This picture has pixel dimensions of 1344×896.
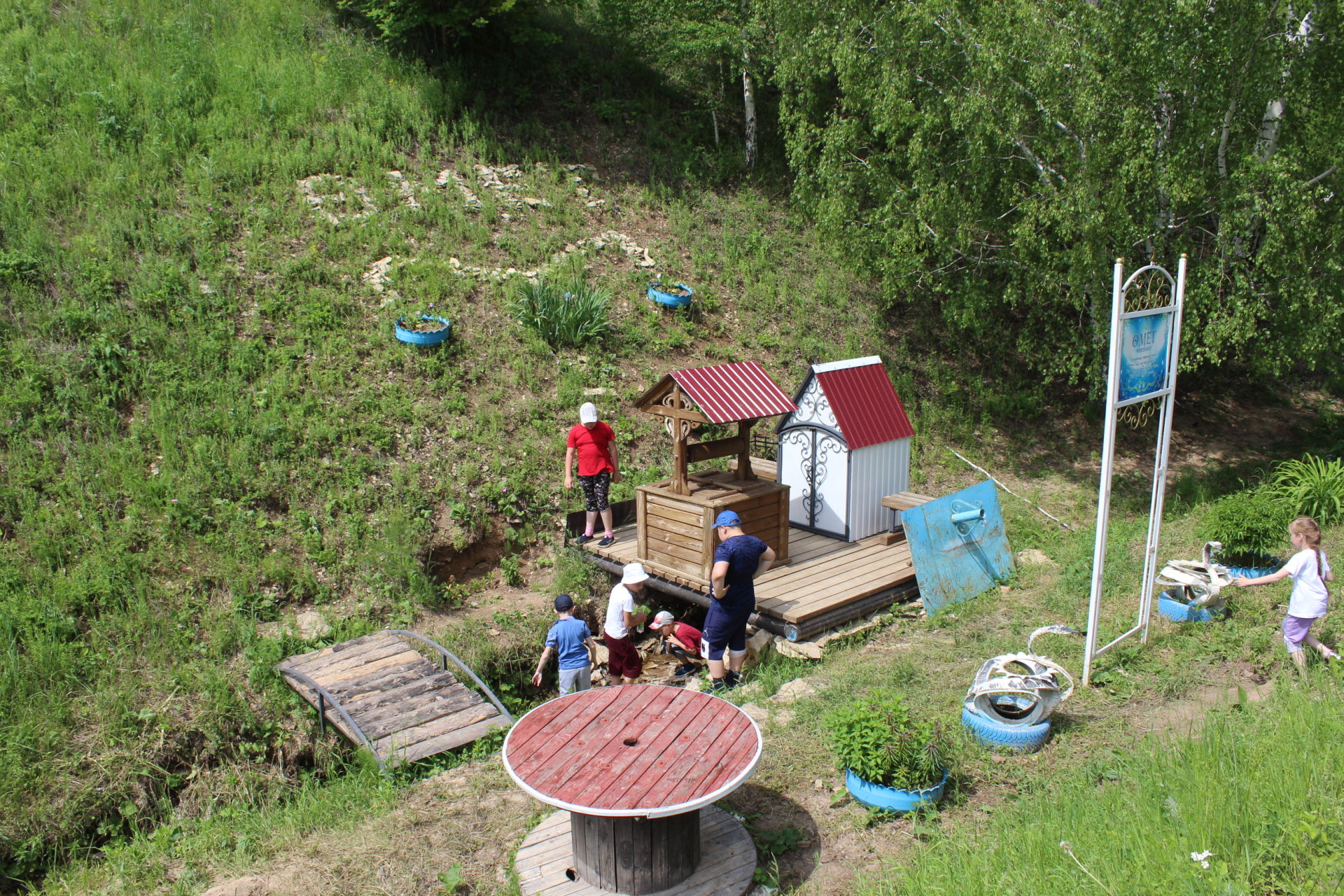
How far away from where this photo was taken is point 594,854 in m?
4.74

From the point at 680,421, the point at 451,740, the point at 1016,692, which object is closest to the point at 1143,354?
the point at 1016,692

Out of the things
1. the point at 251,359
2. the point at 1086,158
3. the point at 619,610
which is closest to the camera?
the point at 619,610

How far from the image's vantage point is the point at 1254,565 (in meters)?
8.17

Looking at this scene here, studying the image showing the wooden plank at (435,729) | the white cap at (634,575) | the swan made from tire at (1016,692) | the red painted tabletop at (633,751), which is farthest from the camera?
the white cap at (634,575)

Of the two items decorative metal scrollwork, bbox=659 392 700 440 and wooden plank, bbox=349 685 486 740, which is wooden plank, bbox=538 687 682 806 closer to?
wooden plank, bbox=349 685 486 740

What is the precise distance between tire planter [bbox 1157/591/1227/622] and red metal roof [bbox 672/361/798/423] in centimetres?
378

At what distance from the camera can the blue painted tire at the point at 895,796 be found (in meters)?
5.07

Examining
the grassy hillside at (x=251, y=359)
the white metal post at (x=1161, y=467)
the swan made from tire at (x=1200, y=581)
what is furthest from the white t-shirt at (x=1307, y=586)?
the grassy hillside at (x=251, y=359)

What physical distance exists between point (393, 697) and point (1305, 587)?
686 cm

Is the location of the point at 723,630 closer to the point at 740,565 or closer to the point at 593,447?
the point at 740,565

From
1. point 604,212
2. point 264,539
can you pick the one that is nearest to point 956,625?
point 264,539

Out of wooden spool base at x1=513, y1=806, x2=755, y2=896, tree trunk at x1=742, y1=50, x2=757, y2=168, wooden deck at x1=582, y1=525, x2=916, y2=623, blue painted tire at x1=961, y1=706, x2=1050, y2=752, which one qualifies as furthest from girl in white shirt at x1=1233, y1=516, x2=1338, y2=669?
tree trunk at x1=742, y1=50, x2=757, y2=168

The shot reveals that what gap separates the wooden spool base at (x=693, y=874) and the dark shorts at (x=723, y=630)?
206 cm

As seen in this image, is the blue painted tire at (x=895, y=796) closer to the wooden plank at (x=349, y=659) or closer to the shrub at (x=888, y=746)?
the shrub at (x=888, y=746)
